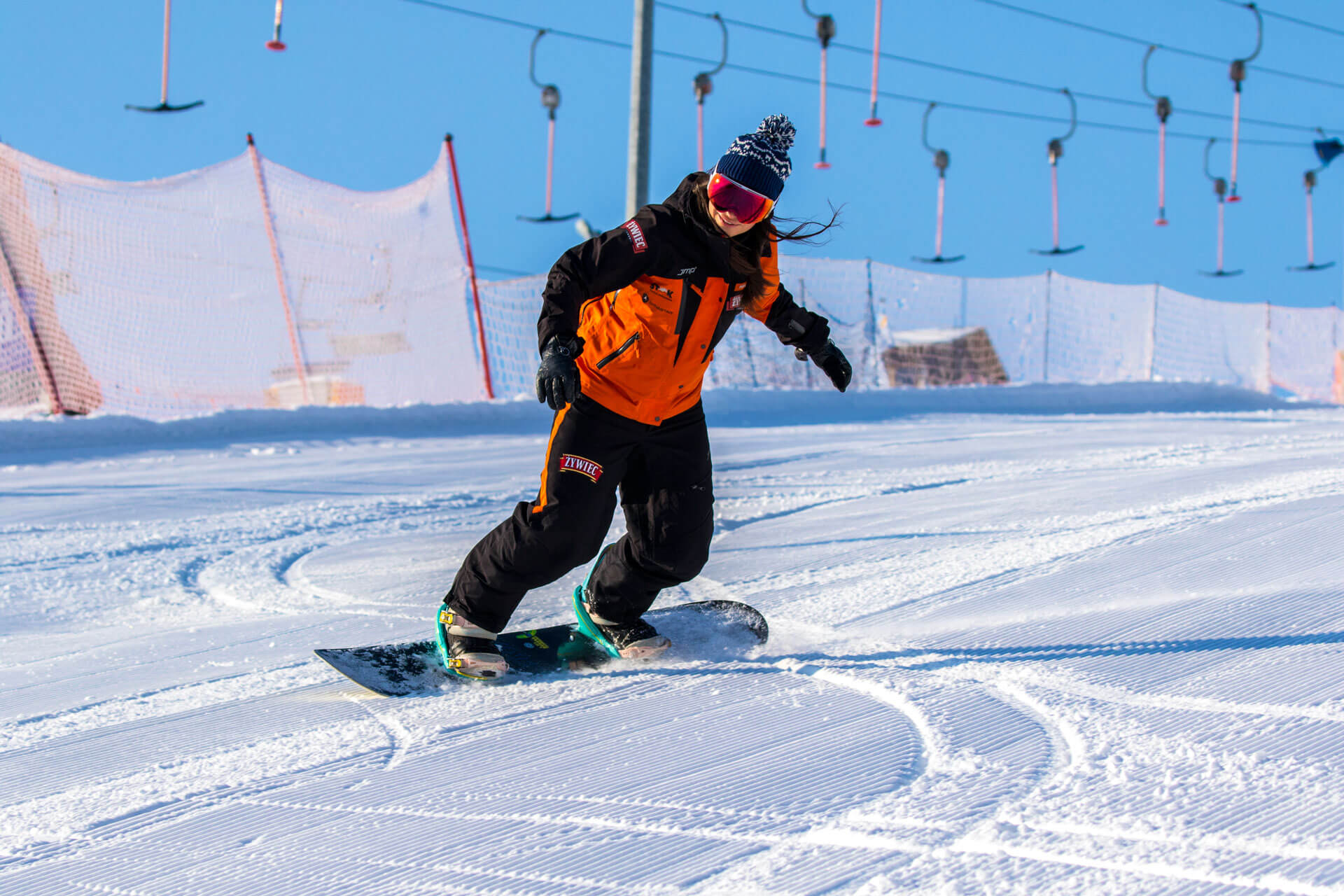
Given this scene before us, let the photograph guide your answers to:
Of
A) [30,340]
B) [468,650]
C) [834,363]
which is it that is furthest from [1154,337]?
[468,650]

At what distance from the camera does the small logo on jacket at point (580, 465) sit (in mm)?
2510

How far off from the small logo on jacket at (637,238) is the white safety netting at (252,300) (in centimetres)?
805

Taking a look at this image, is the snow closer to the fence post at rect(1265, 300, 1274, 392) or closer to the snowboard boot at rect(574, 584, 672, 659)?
the snowboard boot at rect(574, 584, 672, 659)

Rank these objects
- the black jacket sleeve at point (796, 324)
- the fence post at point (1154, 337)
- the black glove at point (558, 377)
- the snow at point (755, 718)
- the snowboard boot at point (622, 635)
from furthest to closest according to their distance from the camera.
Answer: the fence post at point (1154, 337) → the black jacket sleeve at point (796, 324) → the snowboard boot at point (622, 635) → the black glove at point (558, 377) → the snow at point (755, 718)

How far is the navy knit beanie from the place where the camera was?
2.51 m

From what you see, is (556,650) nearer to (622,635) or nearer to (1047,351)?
(622,635)

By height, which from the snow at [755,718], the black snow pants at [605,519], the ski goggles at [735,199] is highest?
the ski goggles at [735,199]

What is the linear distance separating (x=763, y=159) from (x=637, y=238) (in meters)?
0.36

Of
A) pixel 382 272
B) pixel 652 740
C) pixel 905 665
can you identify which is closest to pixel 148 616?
pixel 652 740

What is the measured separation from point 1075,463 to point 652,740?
5259 mm

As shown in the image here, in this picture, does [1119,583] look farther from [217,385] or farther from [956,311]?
→ [956,311]

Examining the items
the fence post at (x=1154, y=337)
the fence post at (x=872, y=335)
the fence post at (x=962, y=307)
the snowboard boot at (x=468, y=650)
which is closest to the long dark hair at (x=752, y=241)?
the snowboard boot at (x=468, y=650)

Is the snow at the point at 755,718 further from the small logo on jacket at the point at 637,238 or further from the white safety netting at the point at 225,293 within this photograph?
the white safety netting at the point at 225,293

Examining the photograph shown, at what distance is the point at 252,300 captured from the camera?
1024 centimetres
